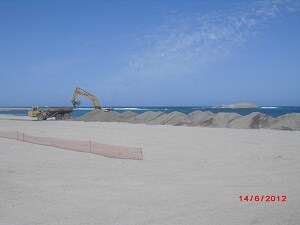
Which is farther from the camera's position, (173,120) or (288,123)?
(173,120)

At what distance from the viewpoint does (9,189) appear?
8.45 meters

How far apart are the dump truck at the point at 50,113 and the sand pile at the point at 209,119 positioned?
10.2 ft

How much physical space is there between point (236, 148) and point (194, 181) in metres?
7.52

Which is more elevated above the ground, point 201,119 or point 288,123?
point 201,119

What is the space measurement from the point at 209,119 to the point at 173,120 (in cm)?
430

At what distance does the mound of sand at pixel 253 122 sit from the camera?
30.3 m

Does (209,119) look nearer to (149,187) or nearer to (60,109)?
(60,109)

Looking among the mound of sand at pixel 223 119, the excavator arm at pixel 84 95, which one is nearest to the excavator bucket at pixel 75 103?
the excavator arm at pixel 84 95

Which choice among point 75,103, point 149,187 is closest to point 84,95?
point 75,103

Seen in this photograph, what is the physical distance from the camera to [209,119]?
34.8m

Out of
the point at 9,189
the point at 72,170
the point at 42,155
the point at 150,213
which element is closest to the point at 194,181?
the point at 150,213

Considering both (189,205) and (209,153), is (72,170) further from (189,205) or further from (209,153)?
(209,153)

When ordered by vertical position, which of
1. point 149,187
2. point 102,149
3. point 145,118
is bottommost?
point 149,187
